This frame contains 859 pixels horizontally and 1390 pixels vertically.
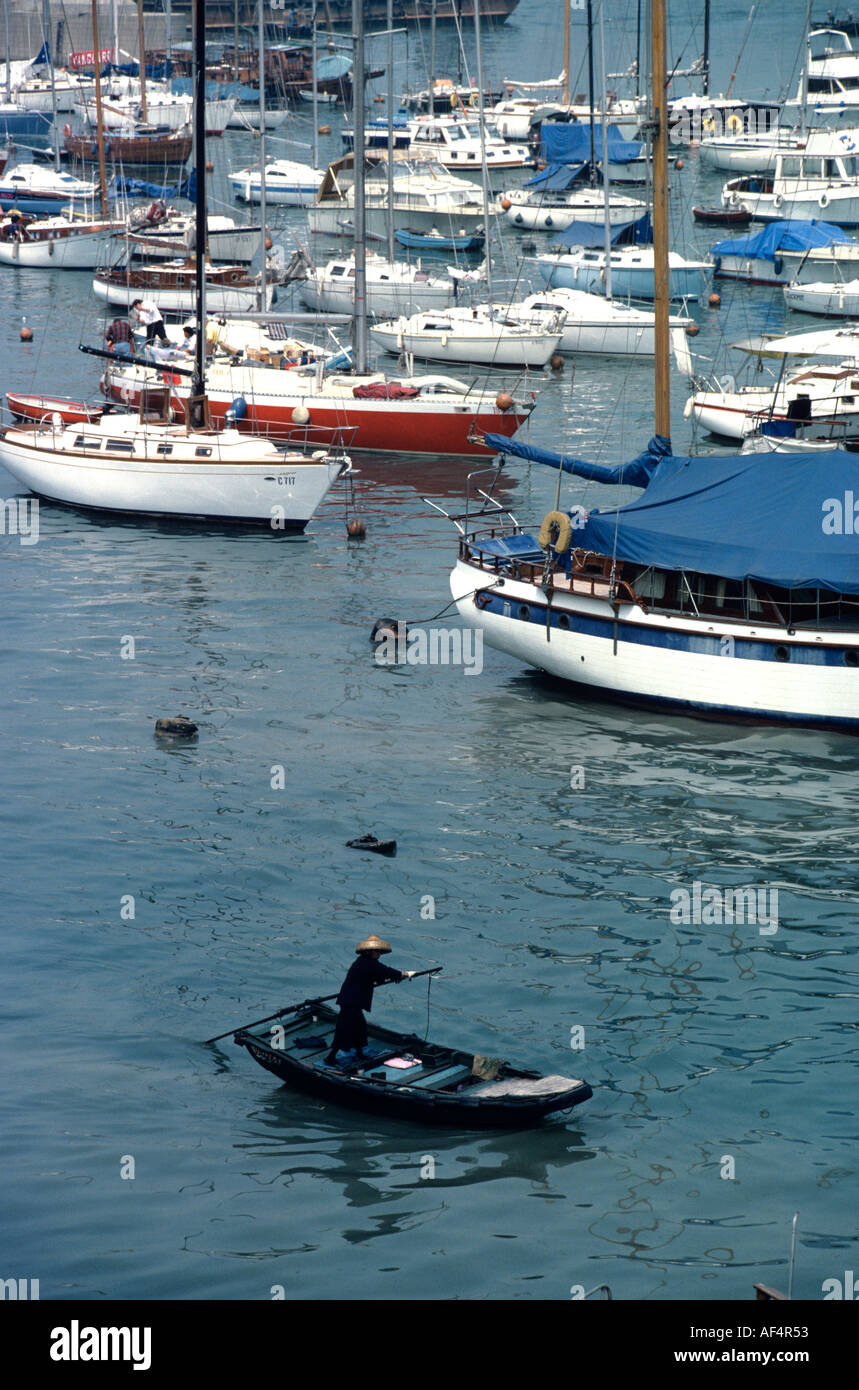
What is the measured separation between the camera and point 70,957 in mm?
20828

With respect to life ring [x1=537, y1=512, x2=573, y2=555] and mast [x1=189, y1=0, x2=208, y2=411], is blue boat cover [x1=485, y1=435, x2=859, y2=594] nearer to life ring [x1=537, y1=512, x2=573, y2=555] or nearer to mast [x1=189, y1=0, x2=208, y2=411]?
life ring [x1=537, y1=512, x2=573, y2=555]

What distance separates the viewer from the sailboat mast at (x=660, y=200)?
101 ft

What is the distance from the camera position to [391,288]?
209 ft

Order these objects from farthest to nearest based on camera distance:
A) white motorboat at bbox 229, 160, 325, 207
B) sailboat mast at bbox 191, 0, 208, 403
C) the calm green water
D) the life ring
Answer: white motorboat at bbox 229, 160, 325, 207 < sailboat mast at bbox 191, 0, 208, 403 < the life ring < the calm green water

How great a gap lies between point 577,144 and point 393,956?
79.2 metres

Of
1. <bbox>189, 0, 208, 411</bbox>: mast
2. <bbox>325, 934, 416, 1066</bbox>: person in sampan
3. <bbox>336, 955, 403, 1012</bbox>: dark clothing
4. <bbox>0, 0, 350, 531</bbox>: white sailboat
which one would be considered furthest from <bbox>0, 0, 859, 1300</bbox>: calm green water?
<bbox>189, 0, 208, 411</bbox>: mast

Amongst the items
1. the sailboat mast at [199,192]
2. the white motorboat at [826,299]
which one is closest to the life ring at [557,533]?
the sailboat mast at [199,192]

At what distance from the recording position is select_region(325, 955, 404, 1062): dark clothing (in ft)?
56.2

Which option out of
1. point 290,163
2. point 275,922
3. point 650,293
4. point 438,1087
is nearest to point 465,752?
point 275,922

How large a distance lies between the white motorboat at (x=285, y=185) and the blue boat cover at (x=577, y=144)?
1310cm

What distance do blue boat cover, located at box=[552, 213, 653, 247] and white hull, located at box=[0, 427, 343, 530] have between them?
34.8 metres

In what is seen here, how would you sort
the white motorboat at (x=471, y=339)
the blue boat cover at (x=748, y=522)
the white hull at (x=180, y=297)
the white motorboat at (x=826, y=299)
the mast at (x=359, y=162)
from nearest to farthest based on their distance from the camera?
the blue boat cover at (x=748, y=522) < the mast at (x=359, y=162) < the white motorboat at (x=471, y=339) < the white hull at (x=180, y=297) < the white motorboat at (x=826, y=299)

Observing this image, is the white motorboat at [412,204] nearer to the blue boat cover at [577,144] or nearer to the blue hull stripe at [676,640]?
the blue boat cover at [577,144]

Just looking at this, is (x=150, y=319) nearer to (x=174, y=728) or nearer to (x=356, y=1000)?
(x=174, y=728)
